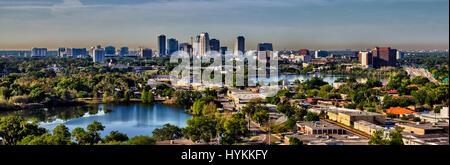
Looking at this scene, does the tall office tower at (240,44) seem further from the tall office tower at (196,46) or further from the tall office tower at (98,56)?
the tall office tower at (98,56)

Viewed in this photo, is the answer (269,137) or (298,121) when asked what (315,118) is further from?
(269,137)

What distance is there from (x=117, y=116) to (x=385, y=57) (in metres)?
16.5

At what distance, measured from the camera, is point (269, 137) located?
459 centimetres

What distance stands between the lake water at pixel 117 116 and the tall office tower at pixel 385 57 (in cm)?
1487

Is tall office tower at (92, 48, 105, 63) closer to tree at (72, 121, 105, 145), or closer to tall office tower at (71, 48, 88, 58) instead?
tall office tower at (71, 48, 88, 58)

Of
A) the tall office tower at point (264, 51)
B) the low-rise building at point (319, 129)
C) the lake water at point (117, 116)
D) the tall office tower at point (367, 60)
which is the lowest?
the lake water at point (117, 116)

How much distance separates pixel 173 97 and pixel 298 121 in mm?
4067

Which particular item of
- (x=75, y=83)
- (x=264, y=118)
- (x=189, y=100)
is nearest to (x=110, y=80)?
(x=75, y=83)

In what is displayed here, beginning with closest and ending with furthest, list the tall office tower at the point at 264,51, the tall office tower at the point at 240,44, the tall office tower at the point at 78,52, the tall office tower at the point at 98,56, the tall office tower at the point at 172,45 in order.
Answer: the tall office tower at the point at 264,51, the tall office tower at the point at 98,56, the tall office tower at the point at 240,44, the tall office tower at the point at 172,45, the tall office tower at the point at 78,52

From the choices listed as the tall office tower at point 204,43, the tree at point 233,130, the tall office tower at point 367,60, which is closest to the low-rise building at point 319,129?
the tree at point 233,130

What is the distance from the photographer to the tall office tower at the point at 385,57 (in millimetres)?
19547

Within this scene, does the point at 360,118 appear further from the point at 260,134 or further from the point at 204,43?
the point at 204,43

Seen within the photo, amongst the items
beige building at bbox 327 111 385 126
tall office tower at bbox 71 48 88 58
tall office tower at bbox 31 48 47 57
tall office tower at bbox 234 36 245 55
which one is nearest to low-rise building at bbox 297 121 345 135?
beige building at bbox 327 111 385 126
